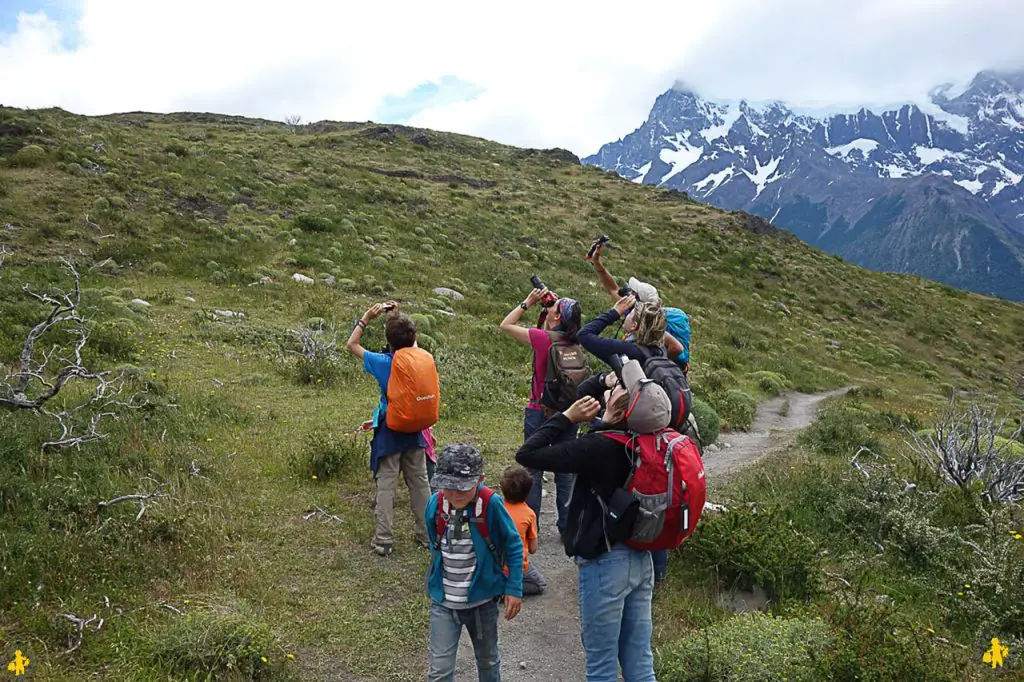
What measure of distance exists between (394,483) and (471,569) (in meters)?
2.48

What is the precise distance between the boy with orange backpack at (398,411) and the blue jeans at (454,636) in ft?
6.70

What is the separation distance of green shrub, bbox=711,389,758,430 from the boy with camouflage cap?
11.4m

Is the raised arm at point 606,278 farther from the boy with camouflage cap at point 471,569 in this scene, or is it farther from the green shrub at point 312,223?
the green shrub at point 312,223

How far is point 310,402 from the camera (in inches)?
422

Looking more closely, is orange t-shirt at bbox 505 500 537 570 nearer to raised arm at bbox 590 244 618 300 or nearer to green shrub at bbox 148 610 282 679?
green shrub at bbox 148 610 282 679

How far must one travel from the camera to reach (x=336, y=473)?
25.6 feet

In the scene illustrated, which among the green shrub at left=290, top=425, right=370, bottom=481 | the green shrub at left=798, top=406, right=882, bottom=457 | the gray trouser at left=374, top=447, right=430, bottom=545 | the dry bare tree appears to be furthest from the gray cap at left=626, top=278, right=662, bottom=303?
the green shrub at left=798, top=406, right=882, bottom=457

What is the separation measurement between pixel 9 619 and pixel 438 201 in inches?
1219

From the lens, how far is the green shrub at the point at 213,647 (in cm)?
410

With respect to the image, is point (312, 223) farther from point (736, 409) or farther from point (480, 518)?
point (480, 518)

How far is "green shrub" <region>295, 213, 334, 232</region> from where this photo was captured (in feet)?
76.8

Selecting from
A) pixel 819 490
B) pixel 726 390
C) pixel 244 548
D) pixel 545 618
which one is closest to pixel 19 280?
pixel 244 548

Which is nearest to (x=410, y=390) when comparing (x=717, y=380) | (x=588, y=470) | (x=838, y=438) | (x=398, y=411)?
(x=398, y=411)

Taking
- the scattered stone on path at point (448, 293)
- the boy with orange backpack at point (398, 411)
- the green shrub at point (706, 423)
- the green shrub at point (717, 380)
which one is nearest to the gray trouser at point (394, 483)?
the boy with orange backpack at point (398, 411)
